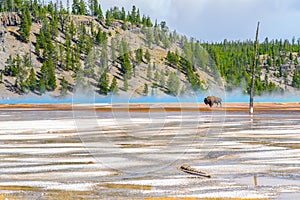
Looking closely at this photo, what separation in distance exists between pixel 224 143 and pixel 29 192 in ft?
40.9

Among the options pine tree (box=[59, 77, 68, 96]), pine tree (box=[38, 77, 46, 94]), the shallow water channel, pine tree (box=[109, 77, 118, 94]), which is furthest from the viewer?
pine tree (box=[38, 77, 46, 94])

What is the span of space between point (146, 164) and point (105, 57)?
3236 mm

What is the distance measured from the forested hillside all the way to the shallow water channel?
1.58 meters

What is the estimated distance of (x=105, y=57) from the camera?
18.2m

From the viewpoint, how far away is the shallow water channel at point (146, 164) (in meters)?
14.3

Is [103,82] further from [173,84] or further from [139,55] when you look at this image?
[173,84]

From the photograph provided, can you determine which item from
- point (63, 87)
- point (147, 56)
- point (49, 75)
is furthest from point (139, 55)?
point (49, 75)

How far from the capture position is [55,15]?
17200 cm

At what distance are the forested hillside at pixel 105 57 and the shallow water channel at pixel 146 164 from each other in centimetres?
158

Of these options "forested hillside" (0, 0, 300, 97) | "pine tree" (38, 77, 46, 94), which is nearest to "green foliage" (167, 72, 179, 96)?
"forested hillside" (0, 0, 300, 97)

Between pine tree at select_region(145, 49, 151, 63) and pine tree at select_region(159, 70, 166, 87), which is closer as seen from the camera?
pine tree at select_region(145, 49, 151, 63)

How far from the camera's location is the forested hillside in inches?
717

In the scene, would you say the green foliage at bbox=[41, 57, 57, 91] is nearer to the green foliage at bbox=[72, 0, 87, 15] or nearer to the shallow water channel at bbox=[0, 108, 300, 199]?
the green foliage at bbox=[72, 0, 87, 15]

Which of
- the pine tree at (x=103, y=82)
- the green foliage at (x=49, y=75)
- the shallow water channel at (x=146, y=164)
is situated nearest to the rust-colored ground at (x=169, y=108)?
the pine tree at (x=103, y=82)
